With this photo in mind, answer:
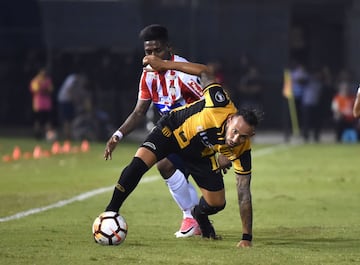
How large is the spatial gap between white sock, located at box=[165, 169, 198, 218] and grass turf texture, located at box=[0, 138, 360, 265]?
335mm

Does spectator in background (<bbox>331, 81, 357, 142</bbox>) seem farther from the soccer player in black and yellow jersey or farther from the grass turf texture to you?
the soccer player in black and yellow jersey

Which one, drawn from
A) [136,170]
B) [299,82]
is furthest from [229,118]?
[299,82]

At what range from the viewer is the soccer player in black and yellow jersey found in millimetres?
11055

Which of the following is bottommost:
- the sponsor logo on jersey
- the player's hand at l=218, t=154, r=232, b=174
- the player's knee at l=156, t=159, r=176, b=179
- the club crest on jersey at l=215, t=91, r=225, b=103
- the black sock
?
the player's knee at l=156, t=159, r=176, b=179

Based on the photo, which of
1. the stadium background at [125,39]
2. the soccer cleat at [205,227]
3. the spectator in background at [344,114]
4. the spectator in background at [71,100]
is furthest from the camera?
the stadium background at [125,39]

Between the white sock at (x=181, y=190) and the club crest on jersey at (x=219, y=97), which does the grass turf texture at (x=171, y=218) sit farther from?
the club crest on jersey at (x=219, y=97)

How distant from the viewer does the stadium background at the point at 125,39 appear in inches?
1395

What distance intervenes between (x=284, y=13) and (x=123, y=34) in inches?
189

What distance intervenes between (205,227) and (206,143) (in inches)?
41.9

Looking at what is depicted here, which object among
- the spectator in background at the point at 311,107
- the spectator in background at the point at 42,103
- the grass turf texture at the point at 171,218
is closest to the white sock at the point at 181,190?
the grass turf texture at the point at 171,218

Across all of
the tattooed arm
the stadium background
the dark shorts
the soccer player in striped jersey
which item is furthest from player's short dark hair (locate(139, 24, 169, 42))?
the stadium background

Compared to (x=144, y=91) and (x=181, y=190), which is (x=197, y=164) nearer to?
(x=181, y=190)

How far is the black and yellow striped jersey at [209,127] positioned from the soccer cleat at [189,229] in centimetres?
104

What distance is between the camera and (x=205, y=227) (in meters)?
12.0
